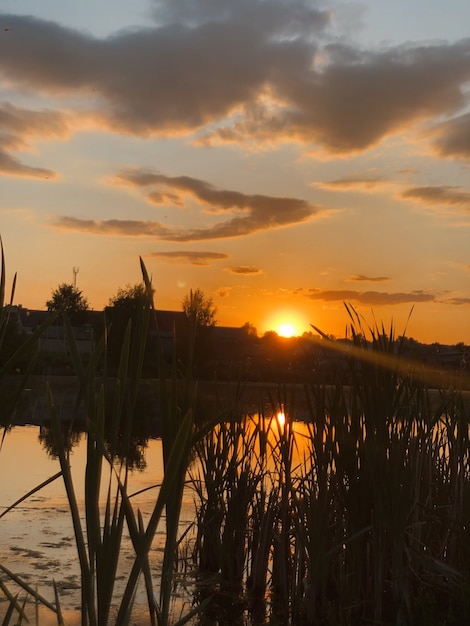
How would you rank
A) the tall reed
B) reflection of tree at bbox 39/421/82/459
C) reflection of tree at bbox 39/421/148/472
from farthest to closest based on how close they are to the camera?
reflection of tree at bbox 39/421/82/459, reflection of tree at bbox 39/421/148/472, the tall reed

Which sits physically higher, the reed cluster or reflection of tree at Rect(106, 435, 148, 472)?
the reed cluster

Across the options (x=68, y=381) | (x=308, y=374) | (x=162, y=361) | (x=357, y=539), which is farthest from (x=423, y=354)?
(x=68, y=381)

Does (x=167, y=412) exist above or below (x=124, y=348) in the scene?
below

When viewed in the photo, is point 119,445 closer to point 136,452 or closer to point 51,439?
point 136,452

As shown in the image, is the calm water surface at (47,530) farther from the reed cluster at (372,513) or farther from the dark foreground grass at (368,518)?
the reed cluster at (372,513)

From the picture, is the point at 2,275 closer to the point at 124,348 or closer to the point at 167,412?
the point at 124,348

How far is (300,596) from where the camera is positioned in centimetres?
456

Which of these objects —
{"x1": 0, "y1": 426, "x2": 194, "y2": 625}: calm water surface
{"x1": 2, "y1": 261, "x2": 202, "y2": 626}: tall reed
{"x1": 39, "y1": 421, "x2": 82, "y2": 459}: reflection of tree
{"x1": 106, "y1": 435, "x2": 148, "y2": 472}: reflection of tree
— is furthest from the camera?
{"x1": 39, "y1": 421, "x2": 82, "y2": 459}: reflection of tree

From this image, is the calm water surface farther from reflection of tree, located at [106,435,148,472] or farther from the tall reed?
the tall reed

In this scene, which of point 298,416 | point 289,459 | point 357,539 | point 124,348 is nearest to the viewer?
point 124,348

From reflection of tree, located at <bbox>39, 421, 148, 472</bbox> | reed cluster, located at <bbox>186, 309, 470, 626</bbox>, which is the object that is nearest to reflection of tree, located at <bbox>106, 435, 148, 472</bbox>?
reflection of tree, located at <bbox>39, 421, 148, 472</bbox>

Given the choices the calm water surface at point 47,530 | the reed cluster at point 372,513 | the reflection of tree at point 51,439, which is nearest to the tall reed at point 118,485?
the calm water surface at point 47,530

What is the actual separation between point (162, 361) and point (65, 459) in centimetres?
34

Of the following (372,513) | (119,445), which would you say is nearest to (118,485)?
(372,513)
